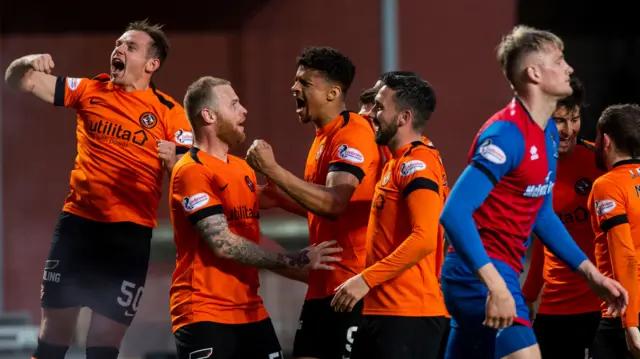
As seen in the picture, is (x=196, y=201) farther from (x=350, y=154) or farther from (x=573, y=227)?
(x=573, y=227)

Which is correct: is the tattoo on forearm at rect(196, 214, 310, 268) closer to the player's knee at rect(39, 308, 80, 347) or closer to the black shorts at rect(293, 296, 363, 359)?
the black shorts at rect(293, 296, 363, 359)

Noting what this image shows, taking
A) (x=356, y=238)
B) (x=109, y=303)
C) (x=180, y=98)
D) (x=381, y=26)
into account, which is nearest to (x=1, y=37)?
(x=180, y=98)

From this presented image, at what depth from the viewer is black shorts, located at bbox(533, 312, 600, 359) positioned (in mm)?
5254

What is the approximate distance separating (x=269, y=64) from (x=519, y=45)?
22.4 feet

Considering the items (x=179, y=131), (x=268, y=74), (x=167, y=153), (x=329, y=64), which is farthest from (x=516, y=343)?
(x=268, y=74)

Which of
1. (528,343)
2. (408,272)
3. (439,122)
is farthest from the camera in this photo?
(439,122)

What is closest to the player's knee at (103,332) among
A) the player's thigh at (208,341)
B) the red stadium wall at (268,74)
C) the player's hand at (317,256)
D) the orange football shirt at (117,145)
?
the orange football shirt at (117,145)

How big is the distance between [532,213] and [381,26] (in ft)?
19.2

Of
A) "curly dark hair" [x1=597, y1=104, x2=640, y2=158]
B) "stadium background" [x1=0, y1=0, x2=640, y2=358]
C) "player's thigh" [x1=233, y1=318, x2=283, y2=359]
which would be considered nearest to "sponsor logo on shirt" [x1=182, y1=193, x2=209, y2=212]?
"player's thigh" [x1=233, y1=318, x2=283, y2=359]

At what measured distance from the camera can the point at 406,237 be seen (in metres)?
4.22

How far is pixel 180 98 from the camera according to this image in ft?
33.8

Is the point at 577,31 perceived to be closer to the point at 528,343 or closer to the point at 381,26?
the point at 381,26

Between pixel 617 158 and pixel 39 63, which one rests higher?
pixel 39 63

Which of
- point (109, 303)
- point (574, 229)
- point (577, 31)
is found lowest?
point (109, 303)
